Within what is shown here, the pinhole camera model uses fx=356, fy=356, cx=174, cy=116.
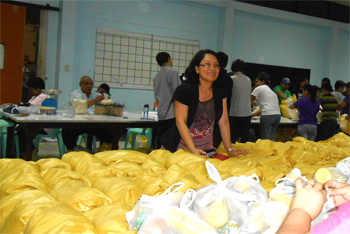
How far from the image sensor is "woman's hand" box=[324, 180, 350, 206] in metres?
0.93

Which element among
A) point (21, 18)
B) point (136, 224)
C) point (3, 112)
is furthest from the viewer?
point (21, 18)

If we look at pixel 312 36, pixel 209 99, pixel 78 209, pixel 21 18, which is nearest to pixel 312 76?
pixel 312 36

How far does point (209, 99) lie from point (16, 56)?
5.13 meters

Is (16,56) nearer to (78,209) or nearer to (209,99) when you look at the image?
(209,99)

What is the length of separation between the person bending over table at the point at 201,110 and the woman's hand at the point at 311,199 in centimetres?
150

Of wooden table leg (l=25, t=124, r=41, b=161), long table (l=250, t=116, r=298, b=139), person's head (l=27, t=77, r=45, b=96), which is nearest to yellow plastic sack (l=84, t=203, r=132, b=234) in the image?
wooden table leg (l=25, t=124, r=41, b=161)

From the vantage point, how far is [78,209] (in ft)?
4.44

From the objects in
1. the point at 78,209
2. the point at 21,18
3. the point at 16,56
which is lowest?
the point at 78,209

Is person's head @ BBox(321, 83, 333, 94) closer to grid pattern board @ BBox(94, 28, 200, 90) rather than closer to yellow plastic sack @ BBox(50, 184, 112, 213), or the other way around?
grid pattern board @ BBox(94, 28, 200, 90)

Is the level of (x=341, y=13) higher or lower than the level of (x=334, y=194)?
higher

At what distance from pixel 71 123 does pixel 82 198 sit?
2.52 meters

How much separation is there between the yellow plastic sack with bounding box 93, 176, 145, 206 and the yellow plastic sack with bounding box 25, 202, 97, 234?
0.24m

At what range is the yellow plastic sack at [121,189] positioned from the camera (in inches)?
56.9

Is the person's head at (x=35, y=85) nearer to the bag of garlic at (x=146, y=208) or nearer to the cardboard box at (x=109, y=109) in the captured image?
the cardboard box at (x=109, y=109)
